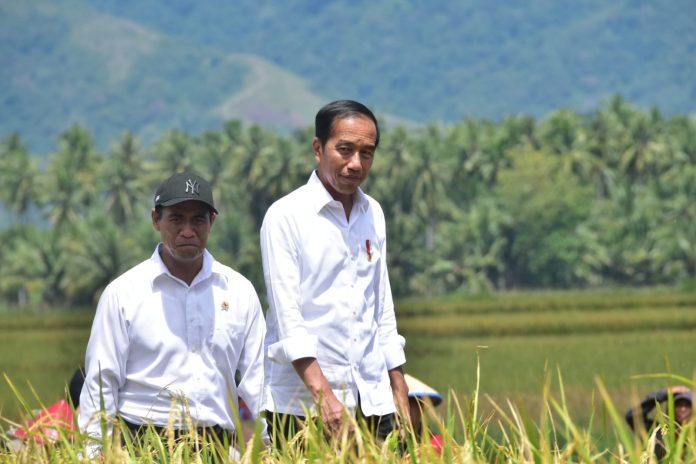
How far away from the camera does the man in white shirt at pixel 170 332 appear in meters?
4.26

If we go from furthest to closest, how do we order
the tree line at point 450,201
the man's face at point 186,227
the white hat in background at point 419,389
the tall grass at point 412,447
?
the tree line at point 450,201 → the white hat in background at point 419,389 → the man's face at point 186,227 → the tall grass at point 412,447

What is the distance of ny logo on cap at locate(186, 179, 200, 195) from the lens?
4.26 meters

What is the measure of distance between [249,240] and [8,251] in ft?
67.1

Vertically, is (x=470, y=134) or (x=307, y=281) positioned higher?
(x=470, y=134)

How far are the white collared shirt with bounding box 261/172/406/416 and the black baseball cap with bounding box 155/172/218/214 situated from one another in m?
0.21

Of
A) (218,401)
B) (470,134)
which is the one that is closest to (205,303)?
(218,401)

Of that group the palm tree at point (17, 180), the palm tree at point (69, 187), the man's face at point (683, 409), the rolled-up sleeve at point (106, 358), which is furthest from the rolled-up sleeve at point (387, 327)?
the palm tree at point (17, 180)

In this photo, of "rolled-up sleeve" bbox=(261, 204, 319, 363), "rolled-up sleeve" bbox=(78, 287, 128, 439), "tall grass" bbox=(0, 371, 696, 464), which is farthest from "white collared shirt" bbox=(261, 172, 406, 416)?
"rolled-up sleeve" bbox=(78, 287, 128, 439)

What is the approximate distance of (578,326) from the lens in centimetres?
3297

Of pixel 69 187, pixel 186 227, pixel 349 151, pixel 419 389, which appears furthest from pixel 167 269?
pixel 69 187

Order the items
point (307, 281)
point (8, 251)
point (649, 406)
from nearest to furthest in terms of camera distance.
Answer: point (307, 281) < point (649, 406) < point (8, 251)

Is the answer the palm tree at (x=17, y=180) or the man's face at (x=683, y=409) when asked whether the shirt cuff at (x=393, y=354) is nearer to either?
the man's face at (x=683, y=409)

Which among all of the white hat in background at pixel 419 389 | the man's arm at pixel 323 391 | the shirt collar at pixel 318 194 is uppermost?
the shirt collar at pixel 318 194

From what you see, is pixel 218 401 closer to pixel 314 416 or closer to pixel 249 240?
pixel 314 416
